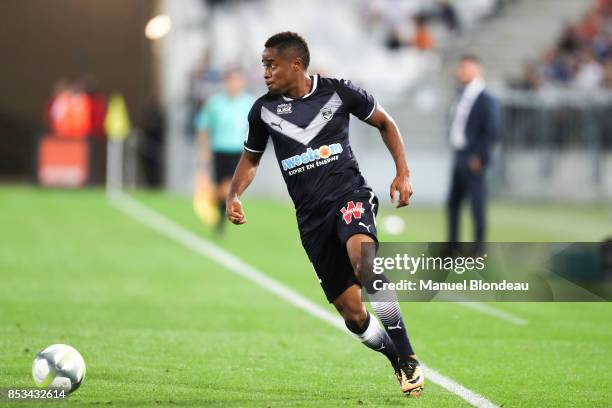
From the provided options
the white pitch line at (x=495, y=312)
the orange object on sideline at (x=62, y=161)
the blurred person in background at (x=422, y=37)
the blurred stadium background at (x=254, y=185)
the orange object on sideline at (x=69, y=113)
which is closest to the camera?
the blurred stadium background at (x=254, y=185)

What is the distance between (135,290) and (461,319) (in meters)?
3.57

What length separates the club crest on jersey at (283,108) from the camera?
8.19m

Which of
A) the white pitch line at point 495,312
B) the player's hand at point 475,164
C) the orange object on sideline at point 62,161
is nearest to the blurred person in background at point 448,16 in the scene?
the orange object on sideline at point 62,161

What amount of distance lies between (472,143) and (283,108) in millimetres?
8104

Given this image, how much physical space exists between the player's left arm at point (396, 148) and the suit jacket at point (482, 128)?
7.85m

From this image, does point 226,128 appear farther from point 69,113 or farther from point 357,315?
point 69,113

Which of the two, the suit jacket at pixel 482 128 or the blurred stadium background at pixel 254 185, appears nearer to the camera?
the blurred stadium background at pixel 254 185

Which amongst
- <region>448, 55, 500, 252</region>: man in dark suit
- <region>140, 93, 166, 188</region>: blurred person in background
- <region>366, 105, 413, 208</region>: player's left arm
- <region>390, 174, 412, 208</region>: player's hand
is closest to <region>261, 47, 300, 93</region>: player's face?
<region>366, 105, 413, 208</region>: player's left arm

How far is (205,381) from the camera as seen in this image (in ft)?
27.7

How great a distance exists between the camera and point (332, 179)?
8.06 m

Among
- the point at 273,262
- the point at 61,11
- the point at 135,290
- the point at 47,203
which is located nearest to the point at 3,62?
the point at 61,11

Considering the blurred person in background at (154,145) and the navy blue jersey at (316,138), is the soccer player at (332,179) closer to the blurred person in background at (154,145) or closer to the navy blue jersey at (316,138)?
the navy blue jersey at (316,138)

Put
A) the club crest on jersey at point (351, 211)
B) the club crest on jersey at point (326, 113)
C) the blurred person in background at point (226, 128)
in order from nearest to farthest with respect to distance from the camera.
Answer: the club crest on jersey at point (351, 211)
the club crest on jersey at point (326, 113)
the blurred person in background at point (226, 128)

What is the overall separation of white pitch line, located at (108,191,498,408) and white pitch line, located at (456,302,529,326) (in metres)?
1.49
